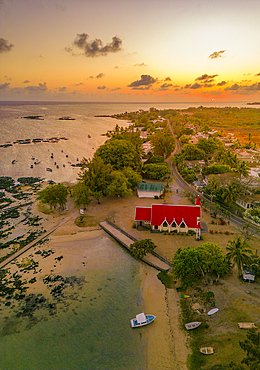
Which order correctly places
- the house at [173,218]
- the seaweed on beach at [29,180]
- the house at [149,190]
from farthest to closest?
the seaweed on beach at [29,180]
the house at [149,190]
the house at [173,218]

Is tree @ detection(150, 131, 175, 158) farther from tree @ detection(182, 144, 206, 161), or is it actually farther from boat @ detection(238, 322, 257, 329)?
boat @ detection(238, 322, 257, 329)

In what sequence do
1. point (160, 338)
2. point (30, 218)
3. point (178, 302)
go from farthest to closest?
point (30, 218) → point (178, 302) → point (160, 338)

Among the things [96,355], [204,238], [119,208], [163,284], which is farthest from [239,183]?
[96,355]

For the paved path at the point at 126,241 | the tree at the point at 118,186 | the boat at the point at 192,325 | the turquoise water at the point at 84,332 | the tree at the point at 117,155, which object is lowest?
the turquoise water at the point at 84,332

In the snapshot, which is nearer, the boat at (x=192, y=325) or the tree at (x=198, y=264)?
the boat at (x=192, y=325)

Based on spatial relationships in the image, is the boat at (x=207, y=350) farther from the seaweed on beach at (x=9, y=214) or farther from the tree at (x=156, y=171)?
the tree at (x=156, y=171)

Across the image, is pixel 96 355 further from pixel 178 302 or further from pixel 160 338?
pixel 178 302

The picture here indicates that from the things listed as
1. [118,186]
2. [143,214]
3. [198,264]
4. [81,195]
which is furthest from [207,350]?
[118,186]

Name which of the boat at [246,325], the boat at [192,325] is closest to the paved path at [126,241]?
the boat at [192,325]
